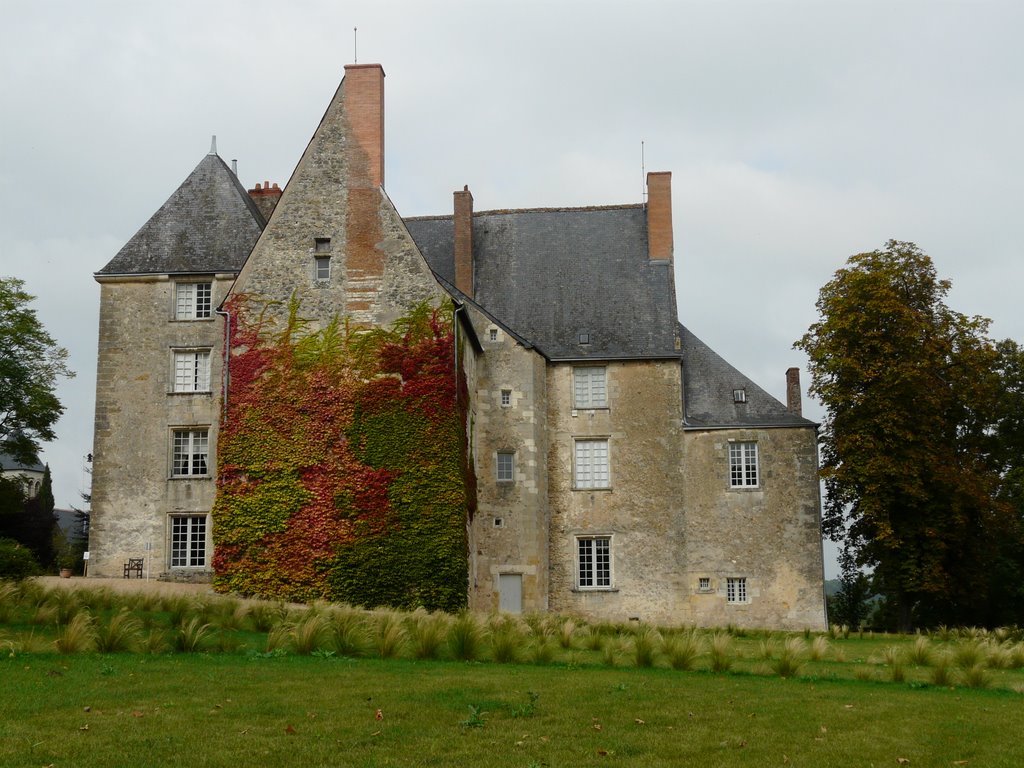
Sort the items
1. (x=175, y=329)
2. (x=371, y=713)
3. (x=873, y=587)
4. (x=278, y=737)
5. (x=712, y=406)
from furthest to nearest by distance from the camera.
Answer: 1. (x=873, y=587)
2. (x=712, y=406)
3. (x=175, y=329)
4. (x=371, y=713)
5. (x=278, y=737)

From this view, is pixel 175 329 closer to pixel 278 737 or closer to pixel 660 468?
pixel 660 468

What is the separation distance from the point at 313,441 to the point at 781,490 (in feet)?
46.3

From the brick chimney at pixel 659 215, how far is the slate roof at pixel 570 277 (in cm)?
40

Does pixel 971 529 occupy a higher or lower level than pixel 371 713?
higher

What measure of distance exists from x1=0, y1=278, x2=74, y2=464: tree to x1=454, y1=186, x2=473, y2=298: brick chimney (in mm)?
17271

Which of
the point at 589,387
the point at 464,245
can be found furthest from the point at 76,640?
the point at 464,245

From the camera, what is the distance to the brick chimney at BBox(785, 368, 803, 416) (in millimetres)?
37188

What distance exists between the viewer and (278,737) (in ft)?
32.6

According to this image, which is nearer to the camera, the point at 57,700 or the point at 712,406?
the point at 57,700

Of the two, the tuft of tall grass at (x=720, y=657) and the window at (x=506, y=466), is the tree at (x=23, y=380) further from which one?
the tuft of tall grass at (x=720, y=657)

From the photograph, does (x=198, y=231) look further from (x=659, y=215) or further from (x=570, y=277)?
(x=659, y=215)

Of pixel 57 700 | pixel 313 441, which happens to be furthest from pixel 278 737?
pixel 313 441

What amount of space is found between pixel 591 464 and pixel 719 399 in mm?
4532

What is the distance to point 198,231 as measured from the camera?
114 feet
